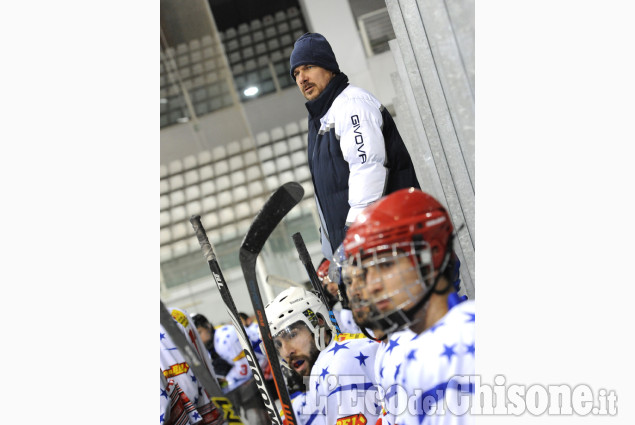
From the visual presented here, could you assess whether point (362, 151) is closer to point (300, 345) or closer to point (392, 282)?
point (300, 345)

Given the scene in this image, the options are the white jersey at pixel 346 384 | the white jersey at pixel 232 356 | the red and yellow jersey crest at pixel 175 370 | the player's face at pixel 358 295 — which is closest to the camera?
the player's face at pixel 358 295

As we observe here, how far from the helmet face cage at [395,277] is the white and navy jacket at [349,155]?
697 mm

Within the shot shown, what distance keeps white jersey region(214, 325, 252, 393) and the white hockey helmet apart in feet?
8.04

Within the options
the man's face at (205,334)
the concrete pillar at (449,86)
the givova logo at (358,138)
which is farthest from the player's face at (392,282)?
the man's face at (205,334)

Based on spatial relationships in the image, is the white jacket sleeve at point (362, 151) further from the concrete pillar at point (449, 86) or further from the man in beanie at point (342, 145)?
the concrete pillar at point (449, 86)

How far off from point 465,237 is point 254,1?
845 centimetres

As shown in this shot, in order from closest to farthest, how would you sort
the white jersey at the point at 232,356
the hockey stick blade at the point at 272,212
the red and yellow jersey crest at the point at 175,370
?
the hockey stick blade at the point at 272,212 < the red and yellow jersey crest at the point at 175,370 < the white jersey at the point at 232,356

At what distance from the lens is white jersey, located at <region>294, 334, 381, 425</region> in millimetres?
1864

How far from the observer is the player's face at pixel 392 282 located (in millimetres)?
1284

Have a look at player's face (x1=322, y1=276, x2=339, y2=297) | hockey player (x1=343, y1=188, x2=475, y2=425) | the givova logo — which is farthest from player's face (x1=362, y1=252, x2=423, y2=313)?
player's face (x1=322, y1=276, x2=339, y2=297)

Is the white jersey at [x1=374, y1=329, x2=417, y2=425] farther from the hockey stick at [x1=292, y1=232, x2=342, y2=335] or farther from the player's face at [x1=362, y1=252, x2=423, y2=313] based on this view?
the hockey stick at [x1=292, y1=232, x2=342, y2=335]
